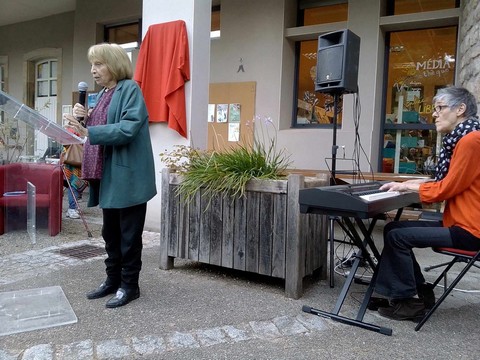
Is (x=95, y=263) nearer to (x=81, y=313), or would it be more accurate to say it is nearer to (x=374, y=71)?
(x=81, y=313)

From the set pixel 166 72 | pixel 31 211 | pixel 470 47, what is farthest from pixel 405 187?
pixel 31 211

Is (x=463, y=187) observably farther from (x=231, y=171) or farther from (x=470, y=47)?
(x=470, y=47)

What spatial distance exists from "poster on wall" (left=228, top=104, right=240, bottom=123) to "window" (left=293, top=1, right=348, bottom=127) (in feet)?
3.48

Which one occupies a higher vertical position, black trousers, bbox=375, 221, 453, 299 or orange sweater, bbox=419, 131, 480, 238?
orange sweater, bbox=419, 131, 480, 238

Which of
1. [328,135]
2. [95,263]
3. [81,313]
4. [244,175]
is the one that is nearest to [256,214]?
[244,175]

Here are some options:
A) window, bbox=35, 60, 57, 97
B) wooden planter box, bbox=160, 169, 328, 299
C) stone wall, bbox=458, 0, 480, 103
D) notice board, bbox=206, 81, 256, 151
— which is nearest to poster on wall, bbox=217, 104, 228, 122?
notice board, bbox=206, 81, 256, 151

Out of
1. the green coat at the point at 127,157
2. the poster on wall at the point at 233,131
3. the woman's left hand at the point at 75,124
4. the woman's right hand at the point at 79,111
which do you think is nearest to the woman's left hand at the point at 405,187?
the green coat at the point at 127,157

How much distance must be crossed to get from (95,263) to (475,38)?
500 centimetres

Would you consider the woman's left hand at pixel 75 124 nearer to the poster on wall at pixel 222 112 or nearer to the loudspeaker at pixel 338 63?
the loudspeaker at pixel 338 63

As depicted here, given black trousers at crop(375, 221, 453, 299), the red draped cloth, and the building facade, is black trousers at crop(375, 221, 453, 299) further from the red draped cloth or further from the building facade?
the building facade

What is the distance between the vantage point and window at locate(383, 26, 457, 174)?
7.28 meters

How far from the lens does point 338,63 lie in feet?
14.7

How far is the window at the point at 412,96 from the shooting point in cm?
728

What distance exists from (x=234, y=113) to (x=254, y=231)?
5.15 metres
